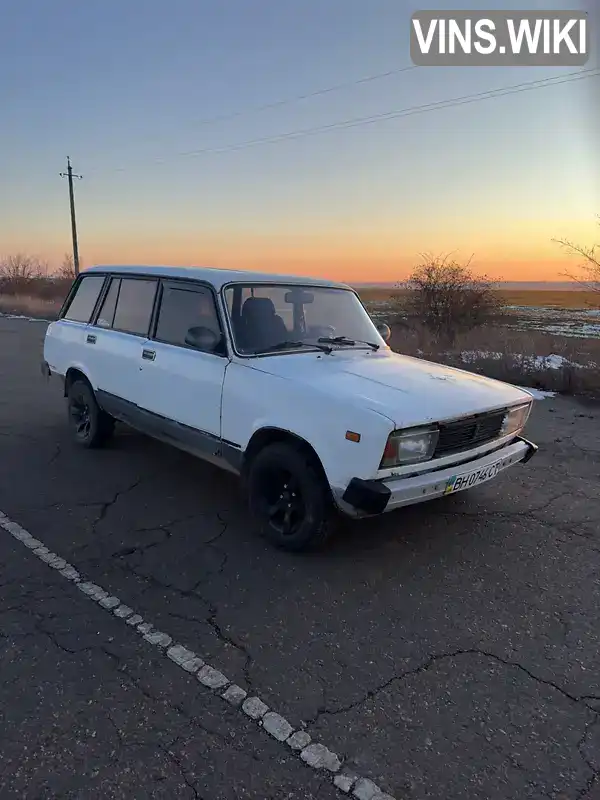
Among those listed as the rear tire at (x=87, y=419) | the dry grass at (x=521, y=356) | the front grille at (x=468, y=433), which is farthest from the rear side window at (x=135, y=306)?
the dry grass at (x=521, y=356)

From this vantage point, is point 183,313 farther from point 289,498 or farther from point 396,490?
point 396,490

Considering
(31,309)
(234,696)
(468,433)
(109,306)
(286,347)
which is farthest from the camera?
(31,309)

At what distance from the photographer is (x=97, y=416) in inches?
223

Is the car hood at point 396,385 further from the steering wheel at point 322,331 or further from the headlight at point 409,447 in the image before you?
the steering wheel at point 322,331

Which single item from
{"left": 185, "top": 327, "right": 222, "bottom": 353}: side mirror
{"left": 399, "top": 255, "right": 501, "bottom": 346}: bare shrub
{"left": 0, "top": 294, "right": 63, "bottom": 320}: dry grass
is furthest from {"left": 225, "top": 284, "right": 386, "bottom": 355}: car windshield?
{"left": 0, "top": 294, "right": 63, "bottom": 320}: dry grass

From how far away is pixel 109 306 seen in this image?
5.58 metres

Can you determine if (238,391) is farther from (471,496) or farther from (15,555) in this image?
(471,496)

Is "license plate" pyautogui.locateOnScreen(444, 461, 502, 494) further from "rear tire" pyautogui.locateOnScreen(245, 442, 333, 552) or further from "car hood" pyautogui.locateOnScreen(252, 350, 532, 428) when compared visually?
"rear tire" pyautogui.locateOnScreen(245, 442, 333, 552)

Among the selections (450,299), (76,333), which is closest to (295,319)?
(76,333)

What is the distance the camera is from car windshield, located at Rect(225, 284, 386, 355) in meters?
4.20

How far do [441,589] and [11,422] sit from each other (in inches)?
225

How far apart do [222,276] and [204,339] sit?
2.25 ft

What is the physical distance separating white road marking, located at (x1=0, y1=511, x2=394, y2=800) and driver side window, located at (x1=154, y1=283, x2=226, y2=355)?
1806mm

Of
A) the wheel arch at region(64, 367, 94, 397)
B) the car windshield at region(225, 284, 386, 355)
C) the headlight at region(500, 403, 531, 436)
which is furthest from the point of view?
the wheel arch at region(64, 367, 94, 397)
